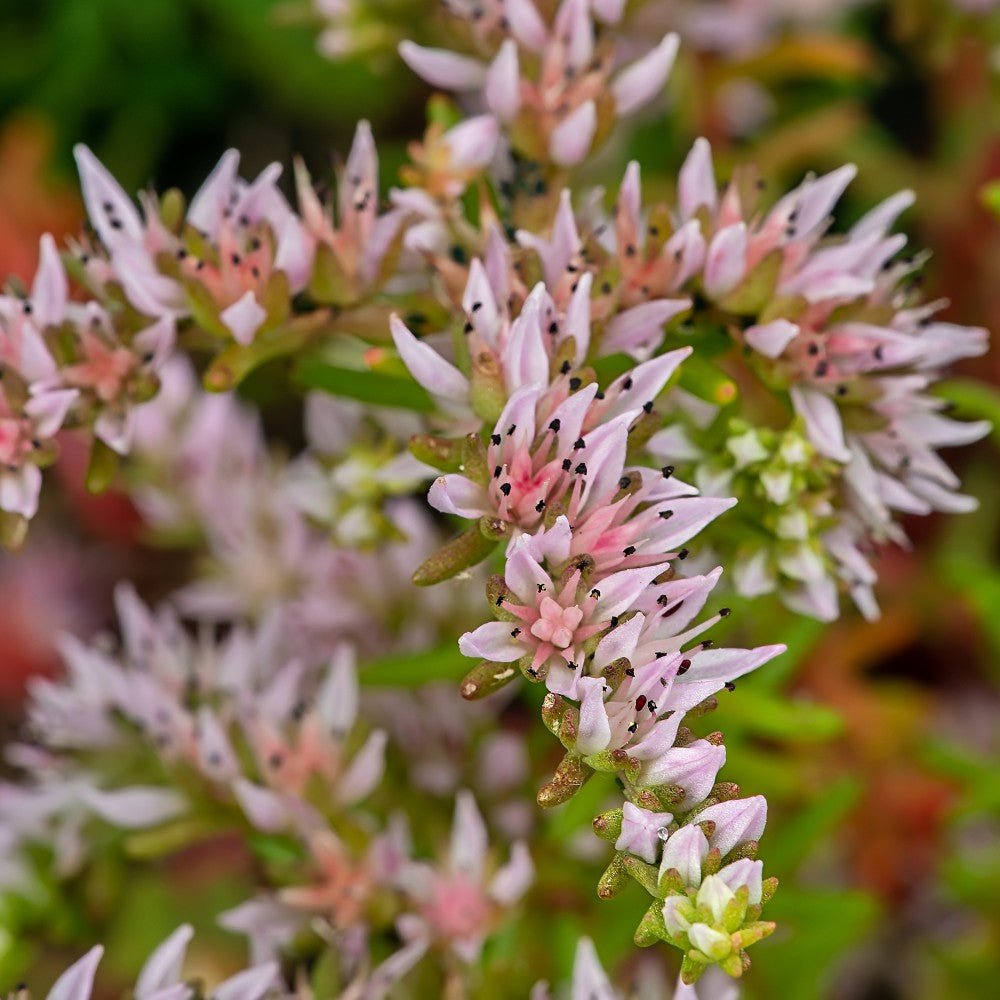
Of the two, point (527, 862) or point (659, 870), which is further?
point (527, 862)

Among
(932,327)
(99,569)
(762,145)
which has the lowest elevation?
(99,569)

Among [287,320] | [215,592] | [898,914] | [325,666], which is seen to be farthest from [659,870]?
[898,914]

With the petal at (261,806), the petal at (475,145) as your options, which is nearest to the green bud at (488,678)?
the petal at (261,806)

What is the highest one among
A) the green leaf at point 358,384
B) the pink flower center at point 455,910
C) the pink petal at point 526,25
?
the pink petal at point 526,25

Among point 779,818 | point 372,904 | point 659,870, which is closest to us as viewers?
point 659,870

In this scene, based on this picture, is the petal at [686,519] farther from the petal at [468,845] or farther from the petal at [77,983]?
the petal at [77,983]

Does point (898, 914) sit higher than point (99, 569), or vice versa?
point (99, 569)

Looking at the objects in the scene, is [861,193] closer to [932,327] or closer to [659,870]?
[932,327]
